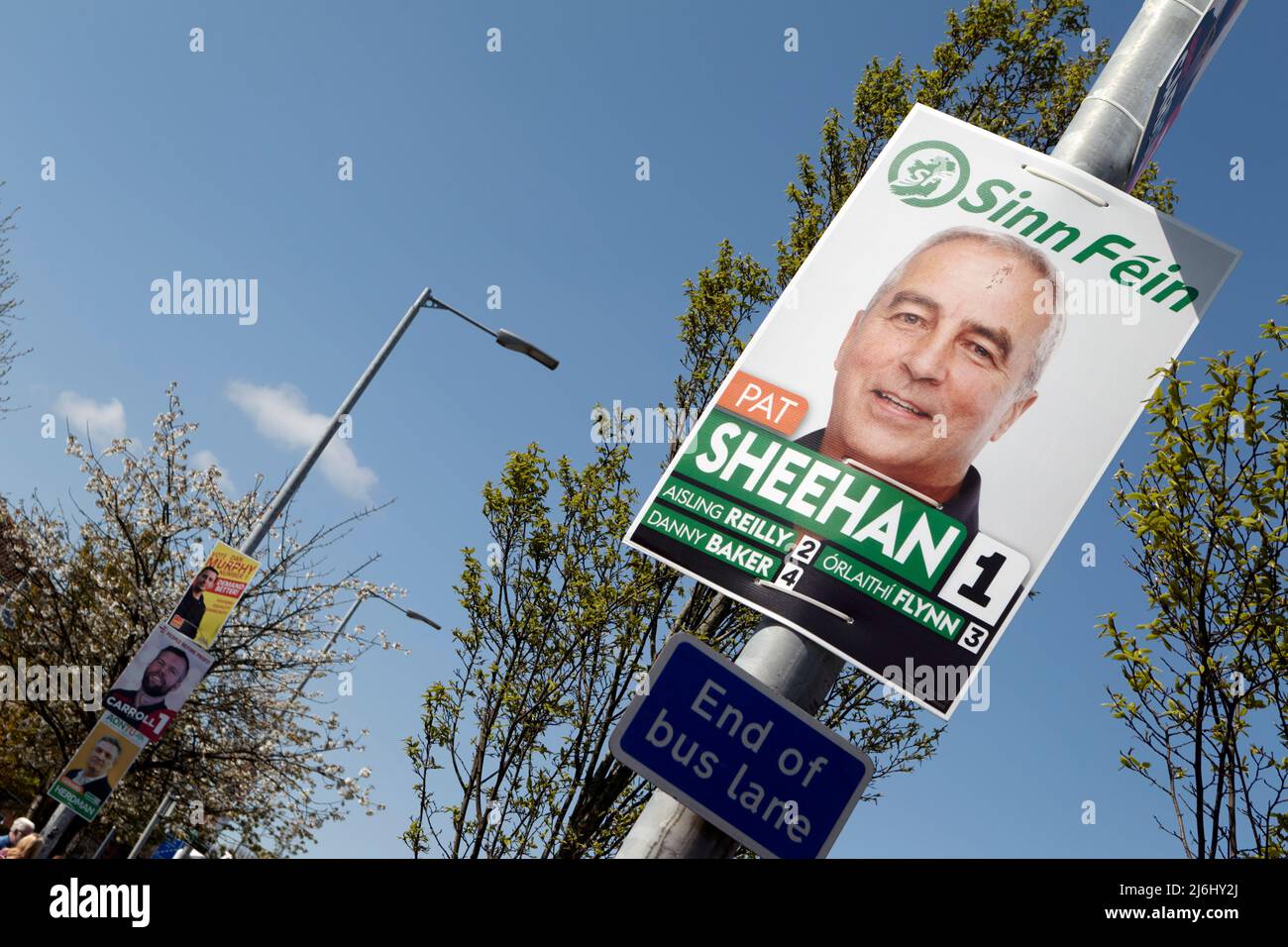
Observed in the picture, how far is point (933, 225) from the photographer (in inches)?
202

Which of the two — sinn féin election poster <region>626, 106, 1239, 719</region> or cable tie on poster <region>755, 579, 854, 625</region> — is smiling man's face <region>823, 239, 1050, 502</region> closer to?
sinn féin election poster <region>626, 106, 1239, 719</region>

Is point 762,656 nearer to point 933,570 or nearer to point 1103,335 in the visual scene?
point 933,570

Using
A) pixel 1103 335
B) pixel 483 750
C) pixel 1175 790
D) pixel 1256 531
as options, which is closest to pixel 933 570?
pixel 1103 335

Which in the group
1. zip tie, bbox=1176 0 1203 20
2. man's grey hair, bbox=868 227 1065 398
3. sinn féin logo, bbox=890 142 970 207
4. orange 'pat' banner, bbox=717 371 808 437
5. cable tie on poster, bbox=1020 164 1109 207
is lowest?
orange 'pat' banner, bbox=717 371 808 437

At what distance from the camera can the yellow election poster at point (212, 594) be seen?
11.1m

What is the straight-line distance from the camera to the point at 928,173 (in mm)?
5305

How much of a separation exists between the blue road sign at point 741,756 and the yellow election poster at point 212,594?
8.95m

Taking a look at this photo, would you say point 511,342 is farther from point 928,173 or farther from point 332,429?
point 928,173

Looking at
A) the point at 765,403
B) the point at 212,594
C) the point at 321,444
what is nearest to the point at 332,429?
the point at 321,444

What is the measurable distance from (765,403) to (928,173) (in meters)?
1.70

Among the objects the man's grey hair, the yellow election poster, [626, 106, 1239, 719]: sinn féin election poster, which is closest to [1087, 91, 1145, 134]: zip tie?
[626, 106, 1239, 719]: sinn féin election poster

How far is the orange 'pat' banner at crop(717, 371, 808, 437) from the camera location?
473 cm

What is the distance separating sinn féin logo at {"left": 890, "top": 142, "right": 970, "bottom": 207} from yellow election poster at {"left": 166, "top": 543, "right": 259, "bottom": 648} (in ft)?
29.4

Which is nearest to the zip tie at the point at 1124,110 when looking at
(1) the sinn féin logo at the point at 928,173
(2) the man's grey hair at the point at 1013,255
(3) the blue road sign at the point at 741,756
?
(1) the sinn féin logo at the point at 928,173
